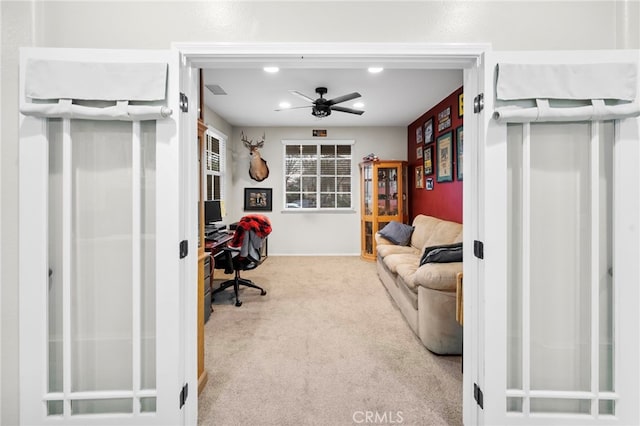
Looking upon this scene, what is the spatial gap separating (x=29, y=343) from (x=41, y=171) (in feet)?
2.57

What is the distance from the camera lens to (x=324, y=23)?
4.89ft

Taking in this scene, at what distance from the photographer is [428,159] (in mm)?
5027

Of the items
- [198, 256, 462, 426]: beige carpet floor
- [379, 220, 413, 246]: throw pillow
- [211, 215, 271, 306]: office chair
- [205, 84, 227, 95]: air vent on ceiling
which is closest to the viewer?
[198, 256, 462, 426]: beige carpet floor

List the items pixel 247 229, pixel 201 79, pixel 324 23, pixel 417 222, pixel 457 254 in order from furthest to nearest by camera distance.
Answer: pixel 417 222 < pixel 247 229 < pixel 457 254 < pixel 201 79 < pixel 324 23

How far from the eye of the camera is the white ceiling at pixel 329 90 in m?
3.51

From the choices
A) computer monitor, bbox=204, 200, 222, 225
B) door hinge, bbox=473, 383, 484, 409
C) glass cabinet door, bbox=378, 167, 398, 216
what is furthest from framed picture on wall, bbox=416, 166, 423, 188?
door hinge, bbox=473, 383, 484, 409

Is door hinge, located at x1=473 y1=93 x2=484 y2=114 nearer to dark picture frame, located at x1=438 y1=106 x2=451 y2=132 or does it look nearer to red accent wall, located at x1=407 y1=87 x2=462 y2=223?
red accent wall, located at x1=407 y1=87 x2=462 y2=223

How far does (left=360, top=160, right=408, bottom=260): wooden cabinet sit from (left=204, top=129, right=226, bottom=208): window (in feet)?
8.69

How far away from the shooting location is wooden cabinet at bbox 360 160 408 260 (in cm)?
574

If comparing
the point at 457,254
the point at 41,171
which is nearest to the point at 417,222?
the point at 457,254

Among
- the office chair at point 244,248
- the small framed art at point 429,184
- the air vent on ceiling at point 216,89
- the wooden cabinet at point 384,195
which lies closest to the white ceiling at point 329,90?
the air vent on ceiling at point 216,89

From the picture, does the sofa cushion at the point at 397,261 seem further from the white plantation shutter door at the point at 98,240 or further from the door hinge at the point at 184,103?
the door hinge at the point at 184,103

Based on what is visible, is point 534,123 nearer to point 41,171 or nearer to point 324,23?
point 324,23

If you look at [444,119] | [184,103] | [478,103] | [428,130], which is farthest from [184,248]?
[428,130]
